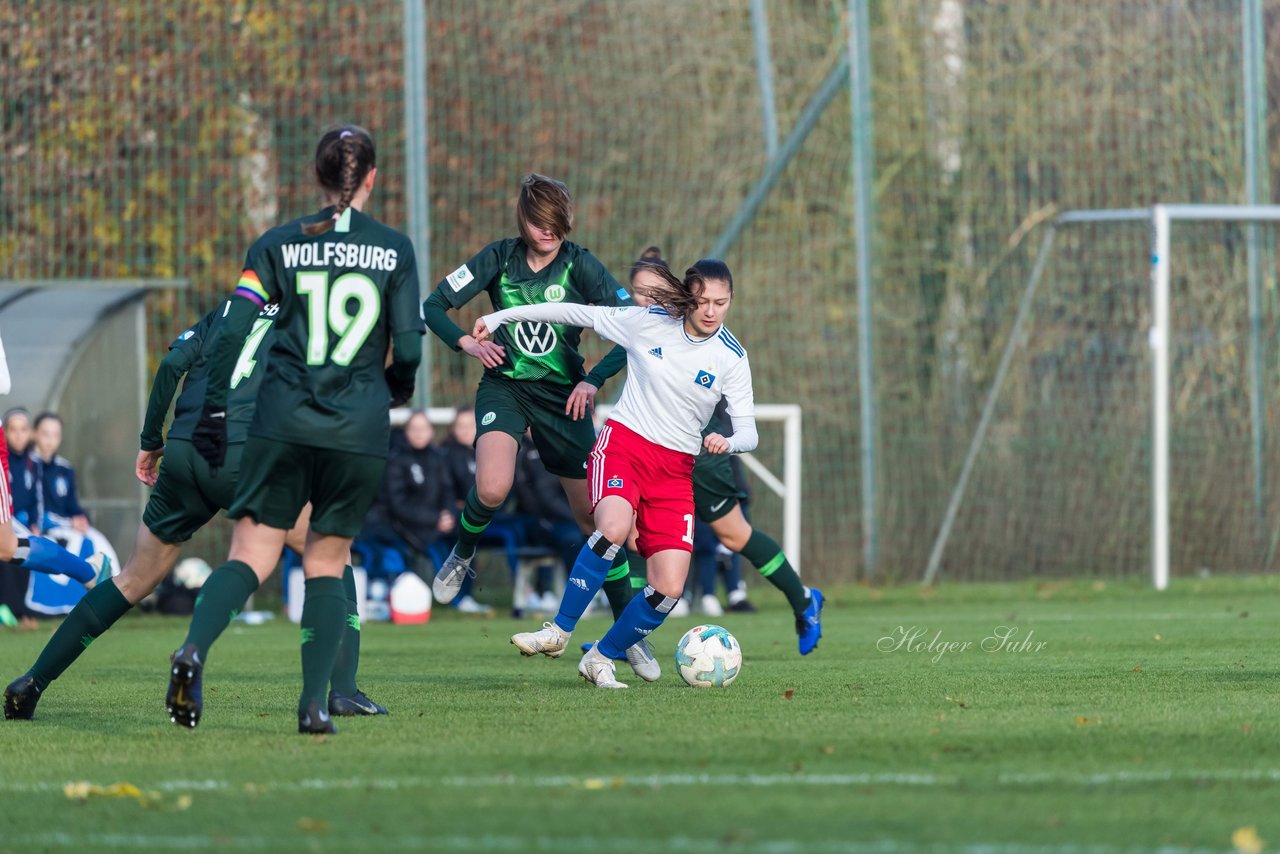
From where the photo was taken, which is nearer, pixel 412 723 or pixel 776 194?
pixel 412 723

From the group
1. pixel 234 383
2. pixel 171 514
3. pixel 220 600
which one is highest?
pixel 234 383

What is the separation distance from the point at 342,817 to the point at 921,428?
14.1 metres

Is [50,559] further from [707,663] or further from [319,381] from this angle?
[707,663]

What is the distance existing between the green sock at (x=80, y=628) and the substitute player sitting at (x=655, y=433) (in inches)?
64.3

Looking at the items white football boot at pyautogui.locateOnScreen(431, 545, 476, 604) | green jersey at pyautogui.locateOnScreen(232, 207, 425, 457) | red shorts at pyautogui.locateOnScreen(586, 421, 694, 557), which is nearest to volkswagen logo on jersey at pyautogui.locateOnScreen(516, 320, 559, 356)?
red shorts at pyautogui.locateOnScreen(586, 421, 694, 557)

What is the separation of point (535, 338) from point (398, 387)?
91.2 inches

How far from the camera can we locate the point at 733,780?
16.5ft

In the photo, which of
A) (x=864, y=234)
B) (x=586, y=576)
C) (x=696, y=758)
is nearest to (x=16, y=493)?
(x=586, y=576)

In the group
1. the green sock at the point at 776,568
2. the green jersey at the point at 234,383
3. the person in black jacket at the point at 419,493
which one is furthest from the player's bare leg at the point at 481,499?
the person in black jacket at the point at 419,493

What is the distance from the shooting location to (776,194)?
18234 millimetres

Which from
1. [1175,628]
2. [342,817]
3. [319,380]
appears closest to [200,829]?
[342,817]

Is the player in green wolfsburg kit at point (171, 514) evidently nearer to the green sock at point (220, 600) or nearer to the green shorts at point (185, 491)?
the green shorts at point (185, 491)

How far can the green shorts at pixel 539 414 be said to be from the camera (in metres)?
8.49

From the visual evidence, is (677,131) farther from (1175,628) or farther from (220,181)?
(1175,628)
